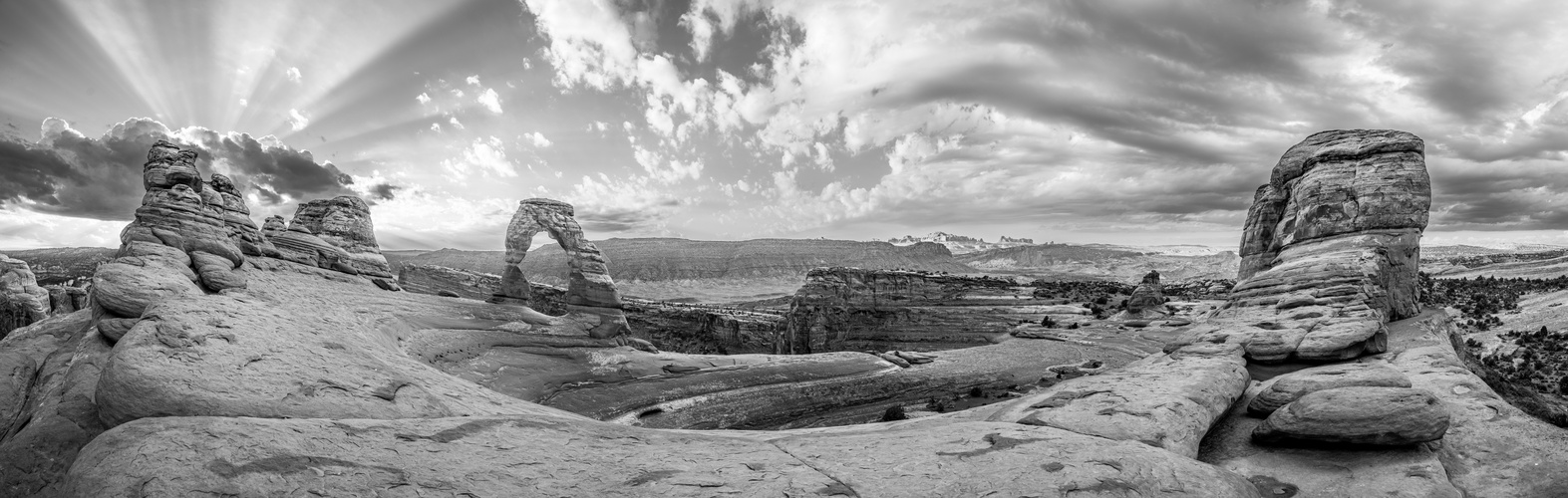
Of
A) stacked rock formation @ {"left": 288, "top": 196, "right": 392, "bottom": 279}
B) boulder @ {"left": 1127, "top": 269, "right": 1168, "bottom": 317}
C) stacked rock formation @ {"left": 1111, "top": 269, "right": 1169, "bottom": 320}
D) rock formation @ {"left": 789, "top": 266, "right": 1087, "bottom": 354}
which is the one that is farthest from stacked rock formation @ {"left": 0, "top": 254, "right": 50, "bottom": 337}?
boulder @ {"left": 1127, "top": 269, "right": 1168, "bottom": 317}

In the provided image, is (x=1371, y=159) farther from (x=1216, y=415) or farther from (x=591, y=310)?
(x=591, y=310)

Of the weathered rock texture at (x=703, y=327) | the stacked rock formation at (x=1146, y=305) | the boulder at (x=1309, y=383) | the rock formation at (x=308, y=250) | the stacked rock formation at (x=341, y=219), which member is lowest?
the weathered rock texture at (x=703, y=327)

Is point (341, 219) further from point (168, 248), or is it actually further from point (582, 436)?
point (582, 436)

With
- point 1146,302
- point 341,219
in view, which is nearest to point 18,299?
point 341,219

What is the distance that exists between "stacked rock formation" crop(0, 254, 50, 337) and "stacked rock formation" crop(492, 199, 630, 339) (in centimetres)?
2909

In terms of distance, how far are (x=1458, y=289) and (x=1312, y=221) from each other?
46.7m

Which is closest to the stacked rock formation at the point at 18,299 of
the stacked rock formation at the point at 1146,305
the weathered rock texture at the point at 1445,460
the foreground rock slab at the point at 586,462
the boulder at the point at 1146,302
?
the foreground rock slab at the point at 586,462

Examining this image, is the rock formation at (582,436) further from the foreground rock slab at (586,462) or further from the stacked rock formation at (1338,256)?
the stacked rock formation at (1338,256)

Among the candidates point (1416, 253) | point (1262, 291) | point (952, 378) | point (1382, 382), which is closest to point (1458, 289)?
point (1416, 253)

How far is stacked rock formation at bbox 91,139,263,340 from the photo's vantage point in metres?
11.8

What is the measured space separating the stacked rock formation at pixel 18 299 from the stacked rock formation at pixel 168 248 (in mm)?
30962

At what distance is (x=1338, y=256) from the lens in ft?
70.5

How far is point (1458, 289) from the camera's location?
50.3 meters

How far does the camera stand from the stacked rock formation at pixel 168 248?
11.8 meters
